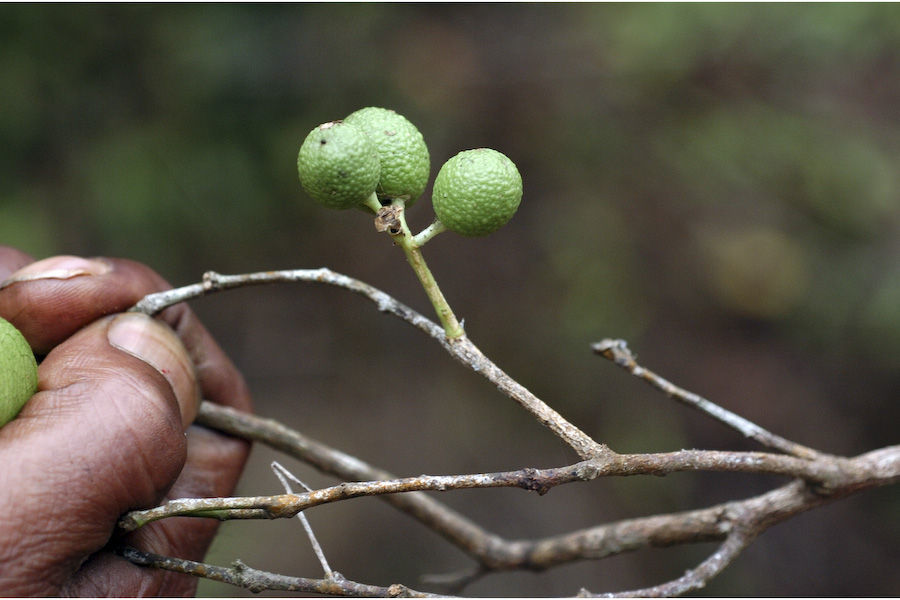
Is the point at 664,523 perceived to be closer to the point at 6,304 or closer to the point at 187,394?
the point at 187,394

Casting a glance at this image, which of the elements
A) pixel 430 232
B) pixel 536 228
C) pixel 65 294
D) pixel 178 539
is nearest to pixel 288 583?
pixel 178 539

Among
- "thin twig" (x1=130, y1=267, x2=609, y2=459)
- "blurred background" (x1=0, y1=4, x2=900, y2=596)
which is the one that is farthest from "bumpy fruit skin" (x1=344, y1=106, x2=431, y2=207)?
"blurred background" (x1=0, y1=4, x2=900, y2=596)

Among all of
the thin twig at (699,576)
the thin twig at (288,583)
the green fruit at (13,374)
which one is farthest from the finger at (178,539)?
the thin twig at (699,576)

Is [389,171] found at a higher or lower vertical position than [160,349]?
higher

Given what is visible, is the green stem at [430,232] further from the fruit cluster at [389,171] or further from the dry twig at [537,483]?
the dry twig at [537,483]

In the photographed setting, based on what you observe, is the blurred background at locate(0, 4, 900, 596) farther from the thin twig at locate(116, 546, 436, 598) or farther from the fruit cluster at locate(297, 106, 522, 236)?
the fruit cluster at locate(297, 106, 522, 236)

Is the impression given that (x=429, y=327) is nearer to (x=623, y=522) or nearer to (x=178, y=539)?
(x=178, y=539)

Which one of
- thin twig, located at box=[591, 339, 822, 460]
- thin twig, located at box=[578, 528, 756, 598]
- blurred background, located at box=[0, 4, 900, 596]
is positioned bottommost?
thin twig, located at box=[578, 528, 756, 598]
